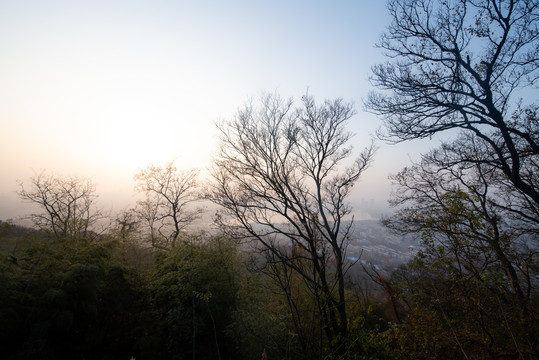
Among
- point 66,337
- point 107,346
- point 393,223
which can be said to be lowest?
point 107,346

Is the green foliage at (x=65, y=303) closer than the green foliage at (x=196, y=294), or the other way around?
the green foliage at (x=65, y=303)

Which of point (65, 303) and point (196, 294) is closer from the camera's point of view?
point (65, 303)

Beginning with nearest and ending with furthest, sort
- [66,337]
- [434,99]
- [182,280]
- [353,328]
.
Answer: [434,99] < [66,337] < [353,328] < [182,280]

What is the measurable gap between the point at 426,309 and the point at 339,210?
3796 mm

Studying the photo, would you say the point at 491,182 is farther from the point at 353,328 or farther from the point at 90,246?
the point at 90,246

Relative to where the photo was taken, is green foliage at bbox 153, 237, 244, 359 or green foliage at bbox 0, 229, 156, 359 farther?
green foliage at bbox 153, 237, 244, 359

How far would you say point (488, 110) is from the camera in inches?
196

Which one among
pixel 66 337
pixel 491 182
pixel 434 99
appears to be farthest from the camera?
pixel 491 182

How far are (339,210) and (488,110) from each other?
16.1 feet

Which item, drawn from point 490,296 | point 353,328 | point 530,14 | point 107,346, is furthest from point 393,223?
point 107,346

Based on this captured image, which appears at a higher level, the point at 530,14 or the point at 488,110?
the point at 530,14

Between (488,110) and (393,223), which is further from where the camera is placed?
(393,223)

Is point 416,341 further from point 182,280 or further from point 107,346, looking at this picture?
point 107,346

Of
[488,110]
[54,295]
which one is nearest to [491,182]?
[488,110]
